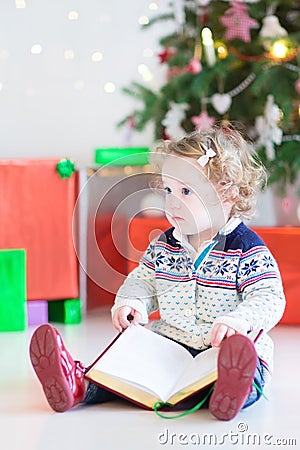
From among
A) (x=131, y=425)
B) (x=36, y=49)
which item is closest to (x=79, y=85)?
(x=36, y=49)

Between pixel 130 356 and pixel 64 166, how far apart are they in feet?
3.13

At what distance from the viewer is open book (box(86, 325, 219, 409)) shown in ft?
4.75

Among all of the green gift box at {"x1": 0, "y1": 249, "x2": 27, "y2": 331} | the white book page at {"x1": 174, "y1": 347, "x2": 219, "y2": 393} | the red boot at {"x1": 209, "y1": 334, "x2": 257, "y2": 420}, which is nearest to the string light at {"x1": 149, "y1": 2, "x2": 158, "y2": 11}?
the green gift box at {"x1": 0, "y1": 249, "x2": 27, "y2": 331}

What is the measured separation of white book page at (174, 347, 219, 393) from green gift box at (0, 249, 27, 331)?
87 centimetres

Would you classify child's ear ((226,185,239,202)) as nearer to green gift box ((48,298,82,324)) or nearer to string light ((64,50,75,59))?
green gift box ((48,298,82,324))

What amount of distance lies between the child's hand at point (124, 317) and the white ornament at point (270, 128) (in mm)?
946

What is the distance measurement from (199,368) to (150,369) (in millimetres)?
89

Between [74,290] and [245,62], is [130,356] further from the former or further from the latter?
[245,62]

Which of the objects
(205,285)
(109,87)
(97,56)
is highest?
(97,56)

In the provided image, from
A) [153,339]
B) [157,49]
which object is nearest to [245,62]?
[157,49]

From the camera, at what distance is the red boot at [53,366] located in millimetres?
1404

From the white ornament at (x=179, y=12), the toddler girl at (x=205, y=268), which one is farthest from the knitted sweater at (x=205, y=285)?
the white ornament at (x=179, y=12)

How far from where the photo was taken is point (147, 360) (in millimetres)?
1504

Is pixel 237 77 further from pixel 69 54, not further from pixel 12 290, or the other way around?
pixel 12 290
